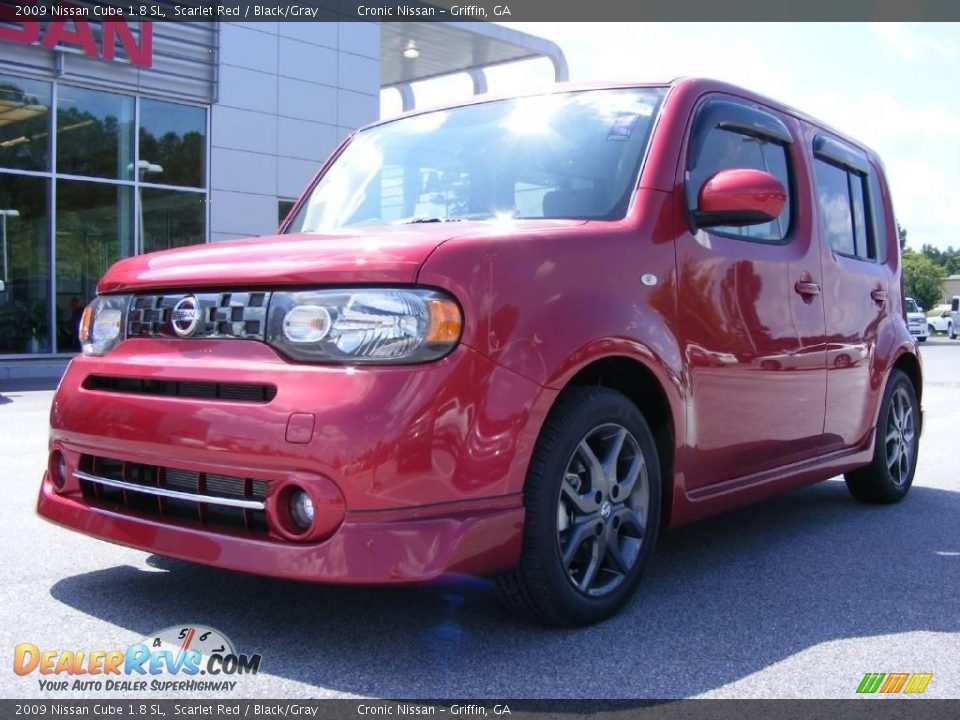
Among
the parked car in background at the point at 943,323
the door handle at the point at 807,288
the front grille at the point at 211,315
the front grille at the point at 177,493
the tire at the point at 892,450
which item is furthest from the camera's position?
the parked car in background at the point at 943,323

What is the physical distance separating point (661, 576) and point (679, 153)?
1551mm

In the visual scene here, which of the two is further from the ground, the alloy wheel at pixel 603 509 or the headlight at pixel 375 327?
the headlight at pixel 375 327

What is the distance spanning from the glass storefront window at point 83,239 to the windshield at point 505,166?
14580mm

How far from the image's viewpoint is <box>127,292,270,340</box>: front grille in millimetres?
2908

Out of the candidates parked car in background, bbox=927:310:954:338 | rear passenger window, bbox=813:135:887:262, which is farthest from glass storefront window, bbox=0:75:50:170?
parked car in background, bbox=927:310:954:338

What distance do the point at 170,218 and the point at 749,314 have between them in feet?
55.5

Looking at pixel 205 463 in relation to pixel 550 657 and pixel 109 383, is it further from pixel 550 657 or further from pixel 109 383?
pixel 550 657

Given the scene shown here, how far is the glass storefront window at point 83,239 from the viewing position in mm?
Result: 17672

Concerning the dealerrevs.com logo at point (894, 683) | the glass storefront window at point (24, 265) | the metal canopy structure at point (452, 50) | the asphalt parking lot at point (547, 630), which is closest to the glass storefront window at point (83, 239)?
the glass storefront window at point (24, 265)

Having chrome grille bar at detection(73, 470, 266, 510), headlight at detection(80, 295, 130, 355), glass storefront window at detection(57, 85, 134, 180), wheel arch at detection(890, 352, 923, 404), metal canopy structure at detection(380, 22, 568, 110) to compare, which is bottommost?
chrome grille bar at detection(73, 470, 266, 510)

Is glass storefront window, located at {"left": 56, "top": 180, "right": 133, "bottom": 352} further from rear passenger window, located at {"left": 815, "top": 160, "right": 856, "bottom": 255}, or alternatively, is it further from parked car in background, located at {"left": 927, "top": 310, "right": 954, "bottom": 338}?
parked car in background, located at {"left": 927, "top": 310, "right": 954, "bottom": 338}

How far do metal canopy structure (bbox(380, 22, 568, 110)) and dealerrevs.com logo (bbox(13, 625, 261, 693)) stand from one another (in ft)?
65.5

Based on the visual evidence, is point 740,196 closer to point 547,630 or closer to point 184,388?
point 547,630

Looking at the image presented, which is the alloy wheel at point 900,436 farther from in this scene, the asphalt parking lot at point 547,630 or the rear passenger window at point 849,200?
the asphalt parking lot at point 547,630
